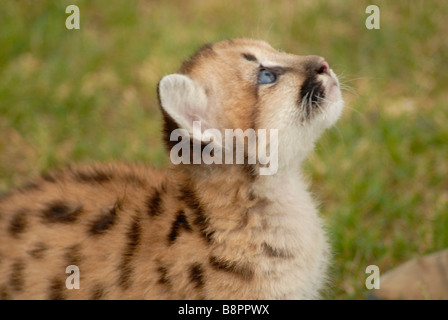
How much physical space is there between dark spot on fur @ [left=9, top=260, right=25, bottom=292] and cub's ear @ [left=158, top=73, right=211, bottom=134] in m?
1.39

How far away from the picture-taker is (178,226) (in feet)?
12.4

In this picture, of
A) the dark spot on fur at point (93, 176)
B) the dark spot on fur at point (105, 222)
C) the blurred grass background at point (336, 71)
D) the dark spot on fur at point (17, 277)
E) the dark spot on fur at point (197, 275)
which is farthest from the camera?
the blurred grass background at point (336, 71)

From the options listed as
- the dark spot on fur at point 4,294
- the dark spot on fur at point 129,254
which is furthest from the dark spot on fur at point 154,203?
the dark spot on fur at point 4,294

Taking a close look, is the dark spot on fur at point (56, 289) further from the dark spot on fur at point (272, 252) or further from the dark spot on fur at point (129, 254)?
the dark spot on fur at point (272, 252)

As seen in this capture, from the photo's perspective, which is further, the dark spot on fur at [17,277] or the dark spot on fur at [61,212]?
the dark spot on fur at [61,212]

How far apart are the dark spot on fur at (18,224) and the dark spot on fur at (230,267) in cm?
128

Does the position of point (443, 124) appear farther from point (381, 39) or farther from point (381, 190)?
point (381, 39)

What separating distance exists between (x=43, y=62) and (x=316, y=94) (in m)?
4.19

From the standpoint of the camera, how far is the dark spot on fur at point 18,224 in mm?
3900

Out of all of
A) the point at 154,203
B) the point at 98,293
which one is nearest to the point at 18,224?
the point at 98,293

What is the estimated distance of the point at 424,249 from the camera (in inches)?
199

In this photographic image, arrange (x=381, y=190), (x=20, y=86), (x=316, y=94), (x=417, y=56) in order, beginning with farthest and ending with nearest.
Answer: (x=417, y=56) < (x=20, y=86) < (x=381, y=190) < (x=316, y=94)

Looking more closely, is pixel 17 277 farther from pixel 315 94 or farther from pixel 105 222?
pixel 315 94
